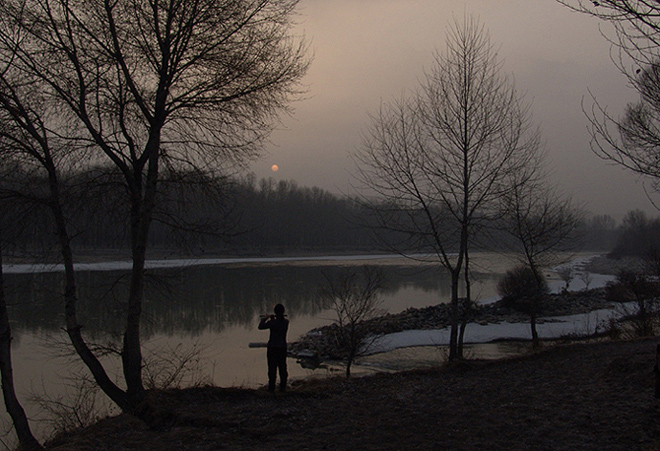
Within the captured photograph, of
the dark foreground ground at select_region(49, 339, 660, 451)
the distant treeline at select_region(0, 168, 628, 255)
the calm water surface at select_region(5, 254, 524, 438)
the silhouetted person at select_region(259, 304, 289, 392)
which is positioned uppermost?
the distant treeline at select_region(0, 168, 628, 255)

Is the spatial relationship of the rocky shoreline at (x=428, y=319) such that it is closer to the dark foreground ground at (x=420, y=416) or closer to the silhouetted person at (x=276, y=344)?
the silhouetted person at (x=276, y=344)

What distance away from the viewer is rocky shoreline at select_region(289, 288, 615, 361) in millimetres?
17497

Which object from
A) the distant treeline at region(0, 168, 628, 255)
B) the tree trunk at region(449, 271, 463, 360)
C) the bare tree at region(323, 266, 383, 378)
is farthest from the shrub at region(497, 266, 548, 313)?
the distant treeline at region(0, 168, 628, 255)

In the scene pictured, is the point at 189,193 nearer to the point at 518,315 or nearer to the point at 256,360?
the point at 256,360

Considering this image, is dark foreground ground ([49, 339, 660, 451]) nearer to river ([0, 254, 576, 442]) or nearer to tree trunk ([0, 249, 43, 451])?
tree trunk ([0, 249, 43, 451])

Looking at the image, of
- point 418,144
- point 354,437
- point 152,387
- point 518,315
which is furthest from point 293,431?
point 518,315

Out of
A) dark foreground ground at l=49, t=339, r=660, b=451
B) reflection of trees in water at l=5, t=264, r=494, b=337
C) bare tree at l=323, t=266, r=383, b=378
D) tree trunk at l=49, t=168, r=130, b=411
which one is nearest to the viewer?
dark foreground ground at l=49, t=339, r=660, b=451

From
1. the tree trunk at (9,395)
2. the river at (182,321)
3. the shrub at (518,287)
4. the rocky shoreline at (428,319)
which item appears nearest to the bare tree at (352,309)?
the rocky shoreline at (428,319)

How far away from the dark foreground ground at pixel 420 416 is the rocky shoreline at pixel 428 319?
937 centimetres

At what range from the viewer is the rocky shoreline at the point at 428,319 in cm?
1750

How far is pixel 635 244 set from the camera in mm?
72750

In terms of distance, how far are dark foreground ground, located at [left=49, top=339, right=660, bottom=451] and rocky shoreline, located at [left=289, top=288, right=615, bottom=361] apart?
937 cm

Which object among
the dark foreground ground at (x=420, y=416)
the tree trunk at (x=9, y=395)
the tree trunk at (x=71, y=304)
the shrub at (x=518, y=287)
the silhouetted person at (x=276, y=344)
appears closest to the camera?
the dark foreground ground at (x=420, y=416)

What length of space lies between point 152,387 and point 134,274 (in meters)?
2.02
